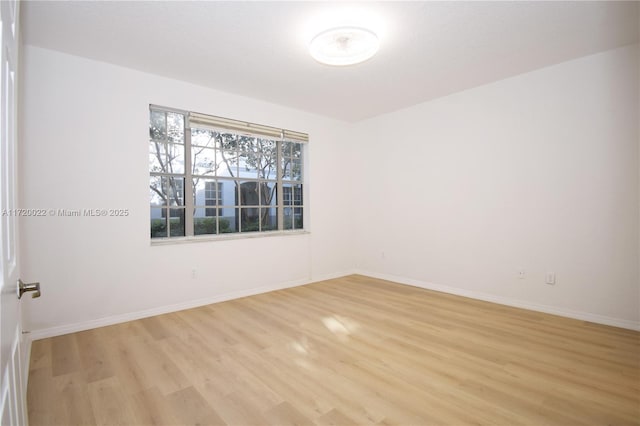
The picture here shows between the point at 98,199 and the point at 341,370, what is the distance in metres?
2.76

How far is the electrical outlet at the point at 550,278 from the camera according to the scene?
11.1 feet

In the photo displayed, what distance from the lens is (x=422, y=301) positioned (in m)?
3.88

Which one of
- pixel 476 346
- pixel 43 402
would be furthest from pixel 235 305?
pixel 476 346

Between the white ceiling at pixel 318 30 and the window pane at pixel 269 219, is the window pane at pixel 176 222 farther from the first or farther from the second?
the white ceiling at pixel 318 30

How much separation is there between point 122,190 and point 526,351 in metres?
3.93

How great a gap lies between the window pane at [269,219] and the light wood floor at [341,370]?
1.56 meters

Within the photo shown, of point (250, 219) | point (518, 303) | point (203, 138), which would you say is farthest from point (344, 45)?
point (518, 303)

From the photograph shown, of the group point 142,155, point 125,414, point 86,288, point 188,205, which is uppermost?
point 142,155

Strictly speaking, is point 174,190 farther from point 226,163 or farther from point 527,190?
point 527,190

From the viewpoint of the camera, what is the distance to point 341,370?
2.27 m

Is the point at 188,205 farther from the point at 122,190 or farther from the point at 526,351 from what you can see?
the point at 526,351

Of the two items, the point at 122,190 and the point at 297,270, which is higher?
the point at 122,190

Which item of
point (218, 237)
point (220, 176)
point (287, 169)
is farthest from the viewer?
point (287, 169)

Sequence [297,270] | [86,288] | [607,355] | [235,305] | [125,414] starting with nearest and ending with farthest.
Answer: [125,414] → [607,355] → [86,288] → [235,305] → [297,270]
